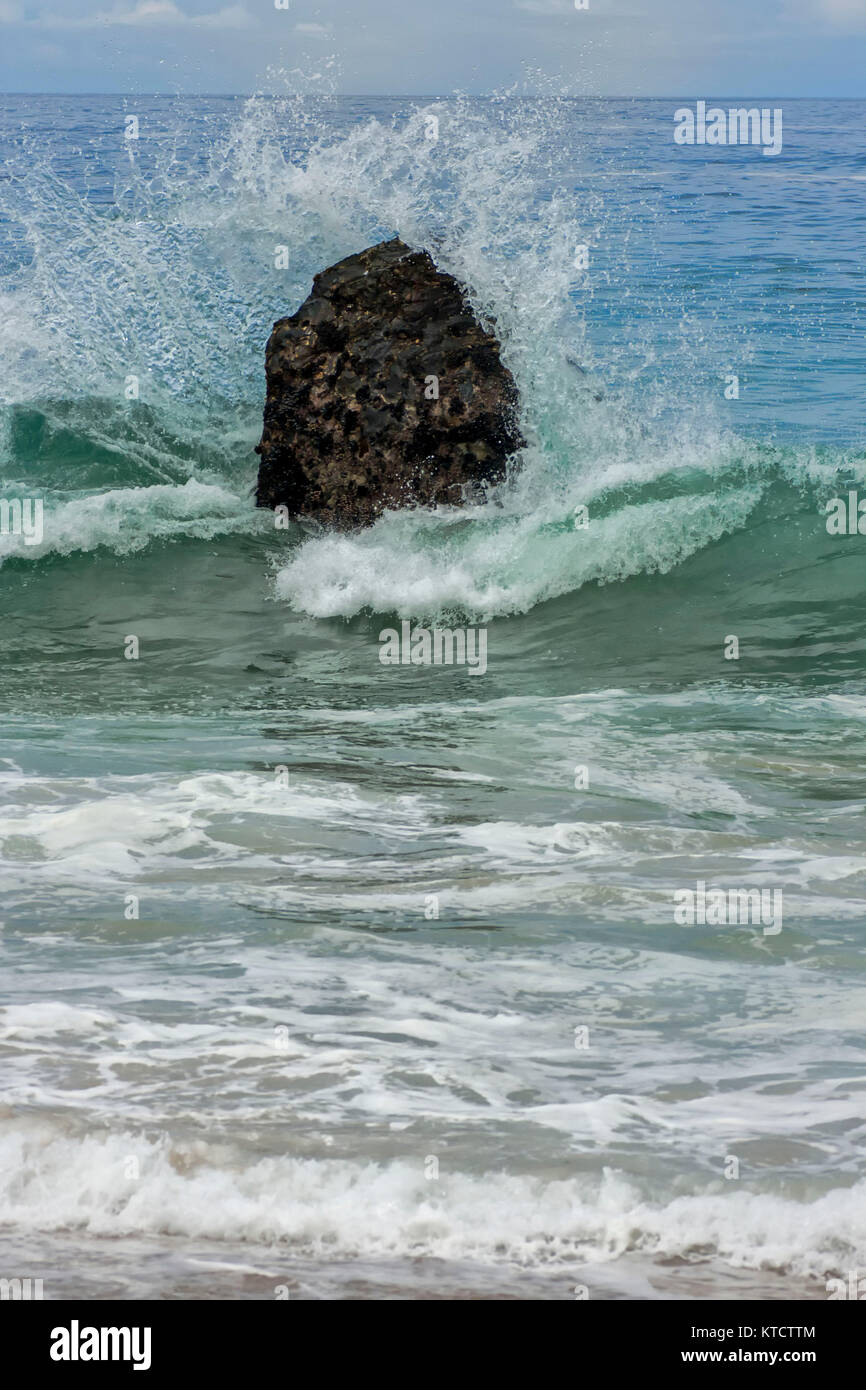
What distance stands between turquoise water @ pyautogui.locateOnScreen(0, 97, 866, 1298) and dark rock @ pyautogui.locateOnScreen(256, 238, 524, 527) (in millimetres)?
241

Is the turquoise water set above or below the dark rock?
below

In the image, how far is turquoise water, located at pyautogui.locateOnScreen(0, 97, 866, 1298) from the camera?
9.06ft

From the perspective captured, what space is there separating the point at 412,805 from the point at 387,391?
405 cm

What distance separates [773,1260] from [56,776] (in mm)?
3668

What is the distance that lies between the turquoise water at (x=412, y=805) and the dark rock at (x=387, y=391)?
24cm

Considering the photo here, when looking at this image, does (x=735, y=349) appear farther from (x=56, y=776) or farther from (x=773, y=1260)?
(x=773, y=1260)

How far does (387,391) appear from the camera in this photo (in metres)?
8.47

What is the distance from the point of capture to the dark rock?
848 centimetres

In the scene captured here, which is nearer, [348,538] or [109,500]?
[348,538]

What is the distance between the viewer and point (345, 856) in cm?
464

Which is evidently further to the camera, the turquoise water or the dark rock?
the dark rock

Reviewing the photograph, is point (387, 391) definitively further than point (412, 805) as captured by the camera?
Yes

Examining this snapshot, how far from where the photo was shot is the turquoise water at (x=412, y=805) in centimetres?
276

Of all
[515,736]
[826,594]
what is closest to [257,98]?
[826,594]
